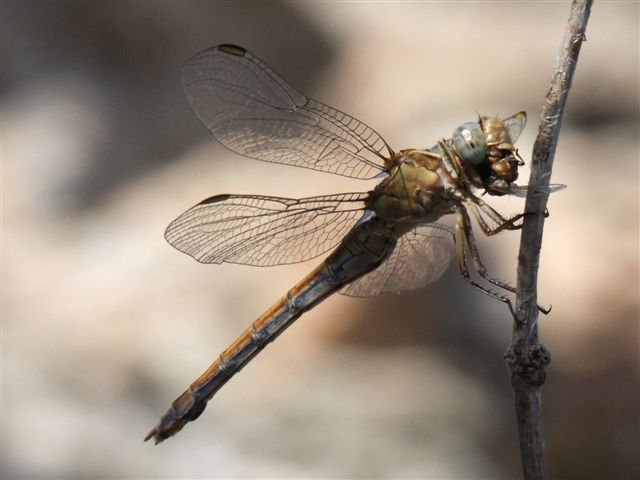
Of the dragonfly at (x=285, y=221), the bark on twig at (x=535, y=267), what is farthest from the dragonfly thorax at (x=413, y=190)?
the bark on twig at (x=535, y=267)

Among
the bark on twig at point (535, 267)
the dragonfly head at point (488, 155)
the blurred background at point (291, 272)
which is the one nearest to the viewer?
the bark on twig at point (535, 267)

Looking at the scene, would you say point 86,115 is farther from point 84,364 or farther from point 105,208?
point 84,364

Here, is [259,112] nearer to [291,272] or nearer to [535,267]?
[535,267]

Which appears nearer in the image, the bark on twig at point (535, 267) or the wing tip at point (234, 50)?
the bark on twig at point (535, 267)

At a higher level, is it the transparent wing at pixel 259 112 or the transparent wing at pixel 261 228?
the transparent wing at pixel 259 112

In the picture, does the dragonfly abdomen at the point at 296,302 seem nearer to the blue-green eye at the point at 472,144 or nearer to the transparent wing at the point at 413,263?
the transparent wing at the point at 413,263

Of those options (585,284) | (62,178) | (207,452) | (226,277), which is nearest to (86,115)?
(62,178)

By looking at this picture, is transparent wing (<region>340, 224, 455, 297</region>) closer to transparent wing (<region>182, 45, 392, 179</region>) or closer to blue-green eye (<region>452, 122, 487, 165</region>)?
transparent wing (<region>182, 45, 392, 179</region>)

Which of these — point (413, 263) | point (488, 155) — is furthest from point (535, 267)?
point (413, 263)
